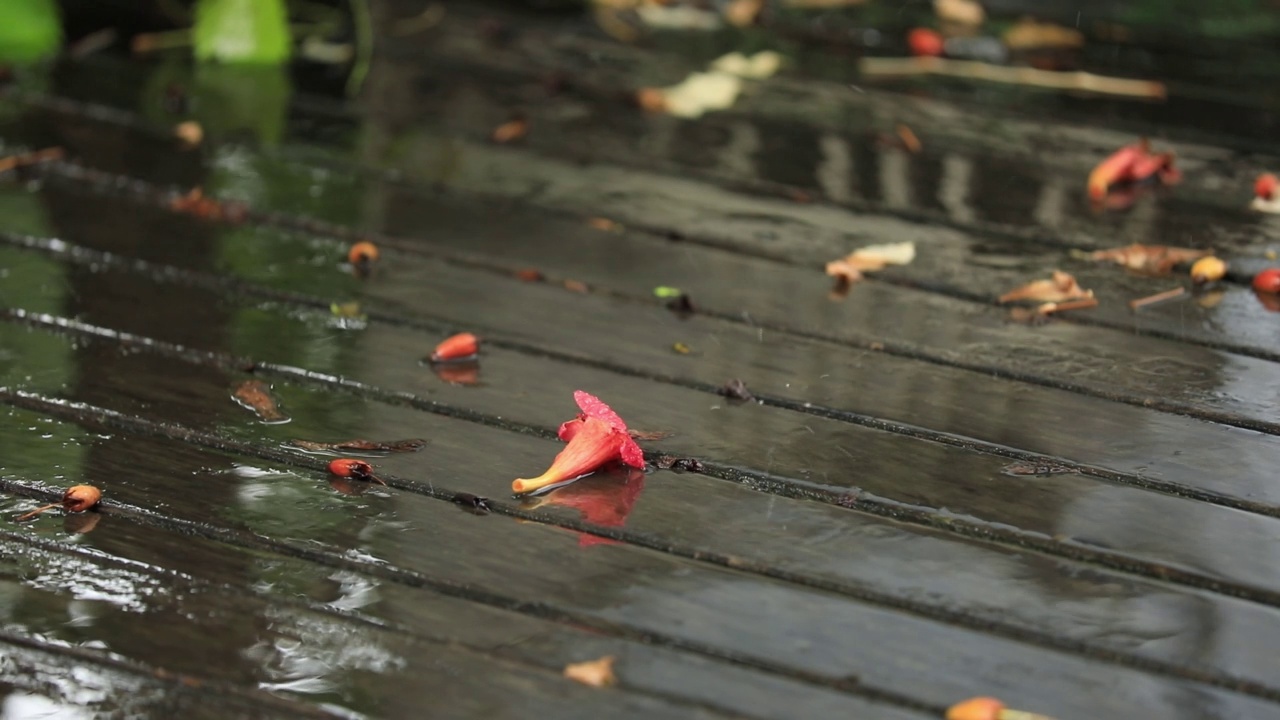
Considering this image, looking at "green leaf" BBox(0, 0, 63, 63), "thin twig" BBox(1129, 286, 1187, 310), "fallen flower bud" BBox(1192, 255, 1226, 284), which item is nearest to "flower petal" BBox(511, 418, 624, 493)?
"thin twig" BBox(1129, 286, 1187, 310)

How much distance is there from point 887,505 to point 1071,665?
257 millimetres

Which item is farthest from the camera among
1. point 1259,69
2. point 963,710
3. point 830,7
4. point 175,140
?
point 830,7

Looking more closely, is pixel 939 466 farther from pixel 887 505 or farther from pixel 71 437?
pixel 71 437

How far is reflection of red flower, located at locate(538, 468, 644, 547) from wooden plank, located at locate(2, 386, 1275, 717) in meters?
0.04

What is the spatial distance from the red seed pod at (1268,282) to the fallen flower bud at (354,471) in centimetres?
115

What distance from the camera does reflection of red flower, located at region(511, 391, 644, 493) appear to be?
52.7 inches

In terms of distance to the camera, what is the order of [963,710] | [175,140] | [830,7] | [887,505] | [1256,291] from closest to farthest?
[963,710]
[887,505]
[1256,291]
[175,140]
[830,7]

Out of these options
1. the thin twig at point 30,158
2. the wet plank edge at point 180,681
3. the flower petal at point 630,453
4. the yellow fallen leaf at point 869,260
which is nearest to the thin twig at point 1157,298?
the yellow fallen leaf at point 869,260

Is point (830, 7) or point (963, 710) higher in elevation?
point (830, 7)

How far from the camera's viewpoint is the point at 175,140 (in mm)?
2240

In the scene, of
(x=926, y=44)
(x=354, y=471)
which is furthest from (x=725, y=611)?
(x=926, y=44)

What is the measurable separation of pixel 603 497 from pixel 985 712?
1.42 feet

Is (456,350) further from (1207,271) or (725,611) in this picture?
(1207,271)

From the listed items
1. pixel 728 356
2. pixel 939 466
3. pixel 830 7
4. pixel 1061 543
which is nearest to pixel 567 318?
pixel 728 356
